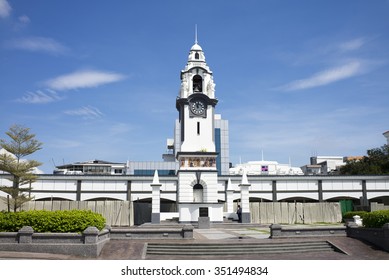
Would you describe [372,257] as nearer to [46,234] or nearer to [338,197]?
[46,234]

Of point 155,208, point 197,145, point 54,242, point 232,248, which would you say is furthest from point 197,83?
point 54,242

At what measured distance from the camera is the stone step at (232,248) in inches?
717

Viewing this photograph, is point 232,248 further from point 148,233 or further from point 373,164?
point 373,164

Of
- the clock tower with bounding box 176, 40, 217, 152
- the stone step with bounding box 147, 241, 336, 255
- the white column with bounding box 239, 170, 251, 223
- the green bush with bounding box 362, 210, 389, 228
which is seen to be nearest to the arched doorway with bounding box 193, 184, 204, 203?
the clock tower with bounding box 176, 40, 217, 152

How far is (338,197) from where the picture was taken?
5297cm

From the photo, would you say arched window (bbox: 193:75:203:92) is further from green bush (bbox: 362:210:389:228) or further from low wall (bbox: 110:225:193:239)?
green bush (bbox: 362:210:389:228)

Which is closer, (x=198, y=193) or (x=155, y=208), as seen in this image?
(x=155, y=208)

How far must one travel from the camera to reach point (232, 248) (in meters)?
18.6

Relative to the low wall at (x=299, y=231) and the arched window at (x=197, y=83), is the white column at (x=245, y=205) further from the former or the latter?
the low wall at (x=299, y=231)

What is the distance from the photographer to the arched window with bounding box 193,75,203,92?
40256mm

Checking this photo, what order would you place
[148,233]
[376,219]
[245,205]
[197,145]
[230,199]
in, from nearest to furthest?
1. [376,219]
2. [148,233]
3. [245,205]
4. [197,145]
5. [230,199]

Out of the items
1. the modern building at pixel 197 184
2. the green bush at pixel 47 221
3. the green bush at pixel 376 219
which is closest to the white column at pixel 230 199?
the modern building at pixel 197 184

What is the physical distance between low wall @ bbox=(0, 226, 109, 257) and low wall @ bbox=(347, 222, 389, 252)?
13.3m

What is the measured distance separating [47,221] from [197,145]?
21579 millimetres
